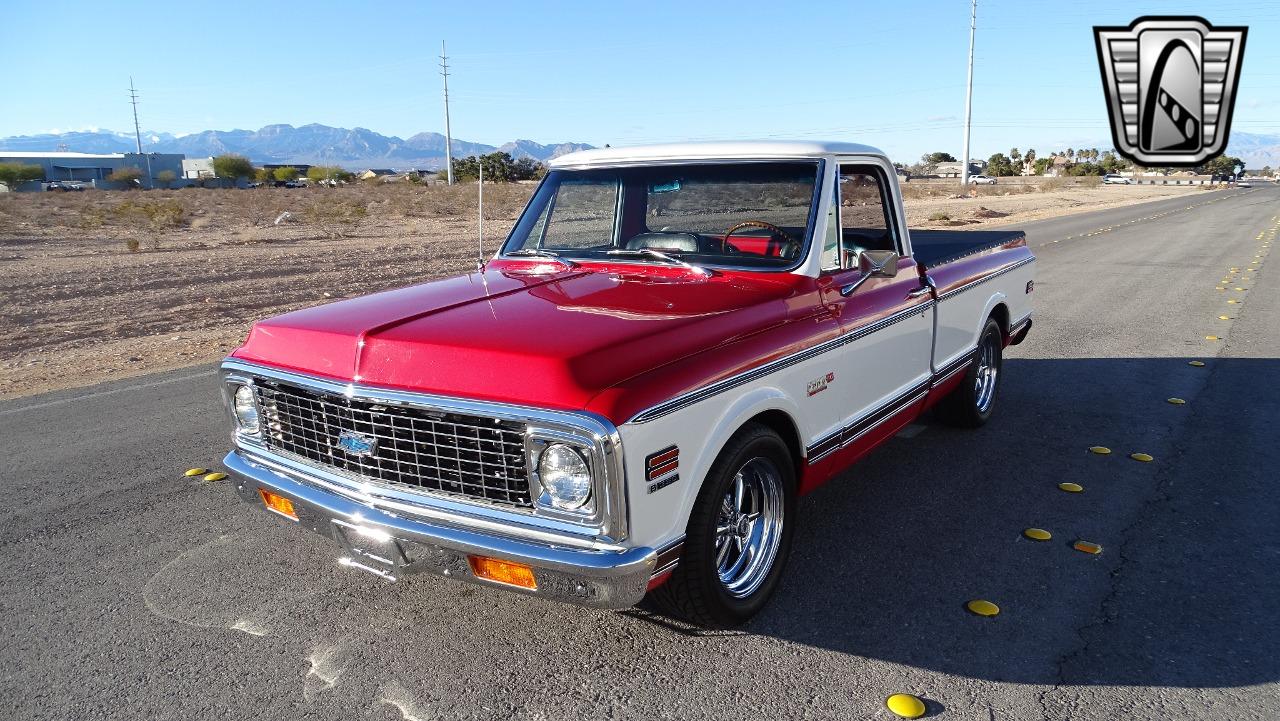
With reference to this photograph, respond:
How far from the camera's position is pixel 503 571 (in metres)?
2.85

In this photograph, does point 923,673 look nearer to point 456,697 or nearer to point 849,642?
point 849,642

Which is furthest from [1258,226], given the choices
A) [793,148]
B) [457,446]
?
[457,446]

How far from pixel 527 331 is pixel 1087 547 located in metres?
2.80

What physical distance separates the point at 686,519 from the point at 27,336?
34.6 ft

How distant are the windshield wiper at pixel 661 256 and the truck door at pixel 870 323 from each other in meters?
0.52

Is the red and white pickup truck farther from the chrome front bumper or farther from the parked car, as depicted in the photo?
the parked car

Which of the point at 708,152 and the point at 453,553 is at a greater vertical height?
the point at 708,152

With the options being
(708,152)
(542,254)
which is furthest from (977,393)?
(542,254)

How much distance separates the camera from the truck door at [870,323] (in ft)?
12.9

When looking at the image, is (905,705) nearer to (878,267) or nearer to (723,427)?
(723,427)

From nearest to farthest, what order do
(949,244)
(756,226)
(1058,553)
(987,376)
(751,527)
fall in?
(751,527)
(1058,553)
(756,226)
(949,244)
(987,376)

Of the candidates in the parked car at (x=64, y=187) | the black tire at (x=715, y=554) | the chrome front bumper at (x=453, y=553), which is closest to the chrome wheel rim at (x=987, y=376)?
the black tire at (x=715, y=554)

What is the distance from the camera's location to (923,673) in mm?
3102

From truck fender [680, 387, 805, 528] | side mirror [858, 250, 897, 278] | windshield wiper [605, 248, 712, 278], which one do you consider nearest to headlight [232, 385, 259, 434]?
windshield wiper [605, 248, 712, 278]
